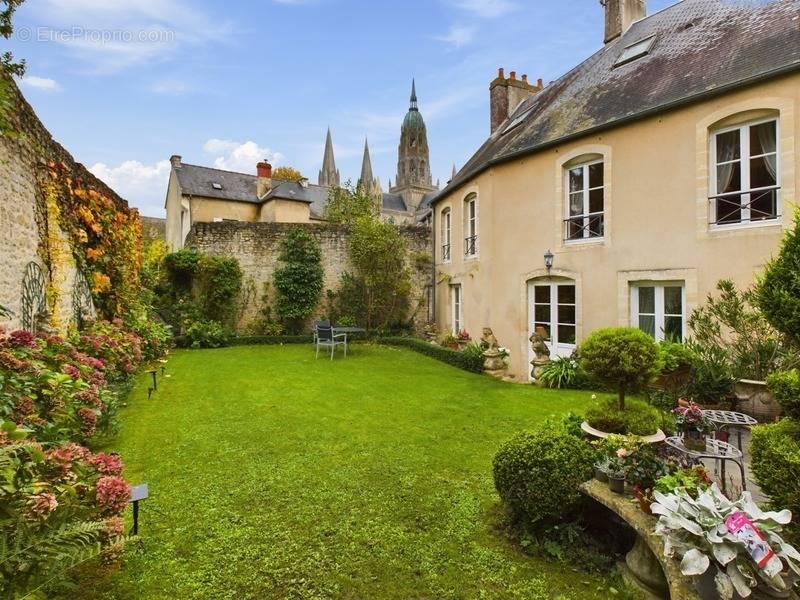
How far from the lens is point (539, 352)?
856cm

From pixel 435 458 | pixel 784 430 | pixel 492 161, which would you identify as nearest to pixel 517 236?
pixel 492 161

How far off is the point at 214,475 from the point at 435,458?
224 cm

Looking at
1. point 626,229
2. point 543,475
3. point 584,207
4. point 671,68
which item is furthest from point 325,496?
point 671,68

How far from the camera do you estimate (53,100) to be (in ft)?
16.0

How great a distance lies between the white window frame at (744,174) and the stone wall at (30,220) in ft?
30.9

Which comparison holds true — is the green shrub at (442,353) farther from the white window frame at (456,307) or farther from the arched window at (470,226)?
the arched window at (470,226)

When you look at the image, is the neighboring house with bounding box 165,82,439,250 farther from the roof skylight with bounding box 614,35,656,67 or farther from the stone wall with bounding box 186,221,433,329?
the roof skylight with bounding box 614,35,656,67

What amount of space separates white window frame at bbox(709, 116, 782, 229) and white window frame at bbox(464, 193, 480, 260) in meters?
5.24

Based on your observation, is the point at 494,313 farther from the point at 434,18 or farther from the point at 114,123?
the point at 114,123

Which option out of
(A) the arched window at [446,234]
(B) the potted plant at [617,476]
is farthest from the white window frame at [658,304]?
(A) the arched window at [446,234]

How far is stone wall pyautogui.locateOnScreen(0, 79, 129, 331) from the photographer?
5.07 metres

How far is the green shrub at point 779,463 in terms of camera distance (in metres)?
2.25

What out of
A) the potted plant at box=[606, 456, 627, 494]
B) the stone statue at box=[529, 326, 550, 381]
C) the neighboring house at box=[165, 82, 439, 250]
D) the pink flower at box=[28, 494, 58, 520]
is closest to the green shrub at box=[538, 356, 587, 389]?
the stone statue at box=[529, 326, 550, 381]

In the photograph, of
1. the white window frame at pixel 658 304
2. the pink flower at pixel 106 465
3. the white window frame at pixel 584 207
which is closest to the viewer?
the pink flower at pixel 106 465
